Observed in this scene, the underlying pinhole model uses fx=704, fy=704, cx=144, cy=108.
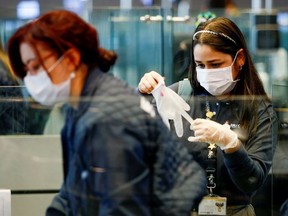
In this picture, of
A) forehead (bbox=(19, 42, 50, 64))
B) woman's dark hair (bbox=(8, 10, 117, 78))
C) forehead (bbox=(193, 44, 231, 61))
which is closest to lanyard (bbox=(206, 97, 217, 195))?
forehead (bbox=(193, 44, 231, 61))

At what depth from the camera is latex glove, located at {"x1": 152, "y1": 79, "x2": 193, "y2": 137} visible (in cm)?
203

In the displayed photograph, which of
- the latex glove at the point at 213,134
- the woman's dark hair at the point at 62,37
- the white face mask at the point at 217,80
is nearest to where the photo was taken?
the woman's dark hair at the point at 62,37

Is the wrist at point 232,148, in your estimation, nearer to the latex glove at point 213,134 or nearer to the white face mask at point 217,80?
the latex glove at point 213,134

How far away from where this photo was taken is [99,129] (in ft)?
5.67

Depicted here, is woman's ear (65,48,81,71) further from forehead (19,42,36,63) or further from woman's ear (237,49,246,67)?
woman's ear (237,49,246,67)

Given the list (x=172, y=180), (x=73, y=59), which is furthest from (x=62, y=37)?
(x=172, y=180)

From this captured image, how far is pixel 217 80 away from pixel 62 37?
0.58m

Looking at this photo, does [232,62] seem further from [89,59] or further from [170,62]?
[170,62]

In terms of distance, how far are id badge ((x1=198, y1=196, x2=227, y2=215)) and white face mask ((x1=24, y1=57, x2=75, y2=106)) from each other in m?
0.54

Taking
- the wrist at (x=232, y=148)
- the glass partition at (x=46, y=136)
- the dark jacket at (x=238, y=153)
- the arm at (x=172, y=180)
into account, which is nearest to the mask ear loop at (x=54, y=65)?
the glass partition at (x=46, y=136)

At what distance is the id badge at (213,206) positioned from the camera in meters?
2.05

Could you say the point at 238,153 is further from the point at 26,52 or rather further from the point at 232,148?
the point at 26,52

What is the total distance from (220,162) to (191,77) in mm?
285

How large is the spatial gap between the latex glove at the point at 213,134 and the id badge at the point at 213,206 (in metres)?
0.17
